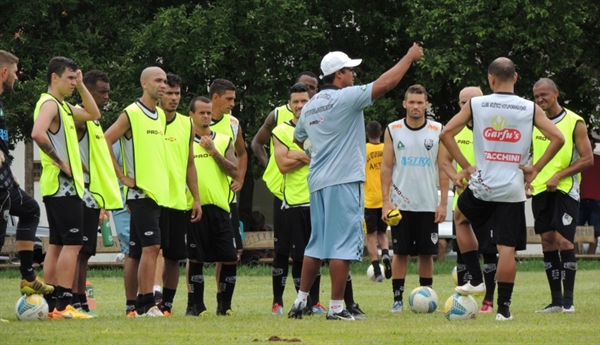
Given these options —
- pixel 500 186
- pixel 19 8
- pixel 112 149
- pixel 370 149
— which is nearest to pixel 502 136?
pixel 500 186

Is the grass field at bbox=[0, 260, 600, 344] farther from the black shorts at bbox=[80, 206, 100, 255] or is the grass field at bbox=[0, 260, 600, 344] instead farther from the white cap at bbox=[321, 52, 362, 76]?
the white cap at bbox=[321, 52, 362, 76]

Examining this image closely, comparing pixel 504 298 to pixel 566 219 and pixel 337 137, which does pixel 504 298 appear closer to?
pixel 566 219

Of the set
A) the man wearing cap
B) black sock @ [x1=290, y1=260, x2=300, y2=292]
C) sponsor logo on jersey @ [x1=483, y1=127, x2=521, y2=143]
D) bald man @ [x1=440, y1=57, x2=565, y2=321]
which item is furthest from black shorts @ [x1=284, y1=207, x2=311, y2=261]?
sponsor logo on jersey @ [x1=483, y1=127, x2=521, y2=143]

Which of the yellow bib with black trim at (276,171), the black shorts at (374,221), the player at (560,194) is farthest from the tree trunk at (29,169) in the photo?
the player at (560,194)

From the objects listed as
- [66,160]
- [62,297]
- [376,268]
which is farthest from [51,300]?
[376,268]

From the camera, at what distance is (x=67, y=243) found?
12328 mm

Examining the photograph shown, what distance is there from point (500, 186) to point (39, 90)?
20509mm

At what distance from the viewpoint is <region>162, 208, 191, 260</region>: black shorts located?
43.8 ft

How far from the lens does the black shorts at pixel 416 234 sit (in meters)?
14.3

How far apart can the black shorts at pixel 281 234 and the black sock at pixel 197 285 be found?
0.93 metres

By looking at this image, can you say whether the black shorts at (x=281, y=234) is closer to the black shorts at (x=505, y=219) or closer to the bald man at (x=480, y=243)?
the bald man at (x=480, y=243)

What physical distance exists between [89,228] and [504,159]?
4.12 meters

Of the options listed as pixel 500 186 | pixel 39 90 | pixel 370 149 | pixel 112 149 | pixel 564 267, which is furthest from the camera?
pixel 39 90

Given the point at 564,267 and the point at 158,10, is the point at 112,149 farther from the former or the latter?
the point at 158,10
